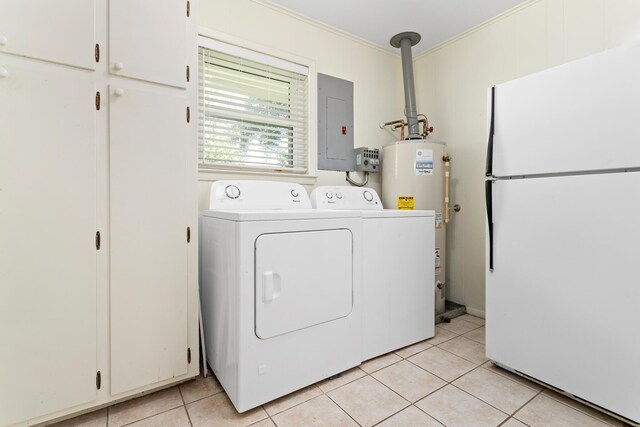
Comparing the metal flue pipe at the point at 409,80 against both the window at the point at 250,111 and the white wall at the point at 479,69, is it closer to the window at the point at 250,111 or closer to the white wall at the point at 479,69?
the white wall at the point at 479,69

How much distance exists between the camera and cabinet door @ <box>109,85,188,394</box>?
141 cm

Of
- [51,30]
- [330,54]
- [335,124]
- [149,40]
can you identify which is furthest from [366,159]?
[51,30]

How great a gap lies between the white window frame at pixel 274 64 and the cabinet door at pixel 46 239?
0.81 m

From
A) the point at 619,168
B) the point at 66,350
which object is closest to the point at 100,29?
the point at 66,350

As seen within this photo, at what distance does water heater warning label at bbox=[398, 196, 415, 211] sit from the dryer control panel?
0.56 ft

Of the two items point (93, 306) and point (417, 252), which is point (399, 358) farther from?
point (93, 306)

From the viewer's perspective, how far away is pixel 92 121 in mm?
1347

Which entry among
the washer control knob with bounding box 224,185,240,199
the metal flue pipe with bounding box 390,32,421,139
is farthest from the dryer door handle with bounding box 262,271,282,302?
the metal flue pipe with bounding box 390,32,421,139

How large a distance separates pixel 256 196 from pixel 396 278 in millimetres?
1119

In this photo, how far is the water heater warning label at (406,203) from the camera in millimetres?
2557

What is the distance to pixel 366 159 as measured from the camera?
2.75 metres

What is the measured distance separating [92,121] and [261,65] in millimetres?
1382

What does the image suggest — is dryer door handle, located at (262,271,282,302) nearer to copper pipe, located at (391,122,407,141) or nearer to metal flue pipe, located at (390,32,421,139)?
metal flue pipe, located at (390,32,421,139)

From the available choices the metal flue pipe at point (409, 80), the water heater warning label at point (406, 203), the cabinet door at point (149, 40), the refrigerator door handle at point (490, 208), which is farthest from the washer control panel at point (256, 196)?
the metal flue pipe at point (409, 80)
